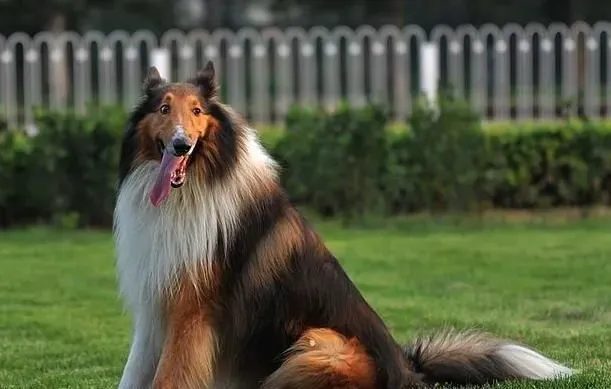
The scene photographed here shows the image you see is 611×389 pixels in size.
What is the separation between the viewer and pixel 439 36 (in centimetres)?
1567

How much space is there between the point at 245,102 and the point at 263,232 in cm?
1079

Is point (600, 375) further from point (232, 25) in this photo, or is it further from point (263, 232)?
point (232, 25)

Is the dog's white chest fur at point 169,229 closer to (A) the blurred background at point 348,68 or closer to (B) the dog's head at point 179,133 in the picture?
(B) the dog's head at point 179,133

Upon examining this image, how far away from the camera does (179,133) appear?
4715 mm

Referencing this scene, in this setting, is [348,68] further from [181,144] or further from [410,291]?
[181,144]

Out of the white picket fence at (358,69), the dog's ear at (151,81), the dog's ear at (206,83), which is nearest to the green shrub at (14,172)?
the white picket fence at (358,69)

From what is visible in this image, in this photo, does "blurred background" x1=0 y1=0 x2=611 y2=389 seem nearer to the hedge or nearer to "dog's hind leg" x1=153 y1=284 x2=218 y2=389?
the hedge

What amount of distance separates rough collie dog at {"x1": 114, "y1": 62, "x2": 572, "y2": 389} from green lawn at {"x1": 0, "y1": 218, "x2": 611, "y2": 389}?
38.4 inches

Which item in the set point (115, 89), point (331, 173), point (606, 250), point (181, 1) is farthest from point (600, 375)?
point (181, 1)

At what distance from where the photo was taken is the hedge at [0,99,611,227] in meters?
13.1

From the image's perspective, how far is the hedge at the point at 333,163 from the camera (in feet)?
43.1

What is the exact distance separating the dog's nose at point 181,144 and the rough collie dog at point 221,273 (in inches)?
1.4

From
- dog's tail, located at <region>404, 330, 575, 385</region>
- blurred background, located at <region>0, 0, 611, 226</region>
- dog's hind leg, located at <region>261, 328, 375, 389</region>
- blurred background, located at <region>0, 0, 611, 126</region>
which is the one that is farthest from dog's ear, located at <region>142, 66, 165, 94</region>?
blurred background, located at <region>0, 0, 611, 126</region>

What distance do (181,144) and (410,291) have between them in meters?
4.55
